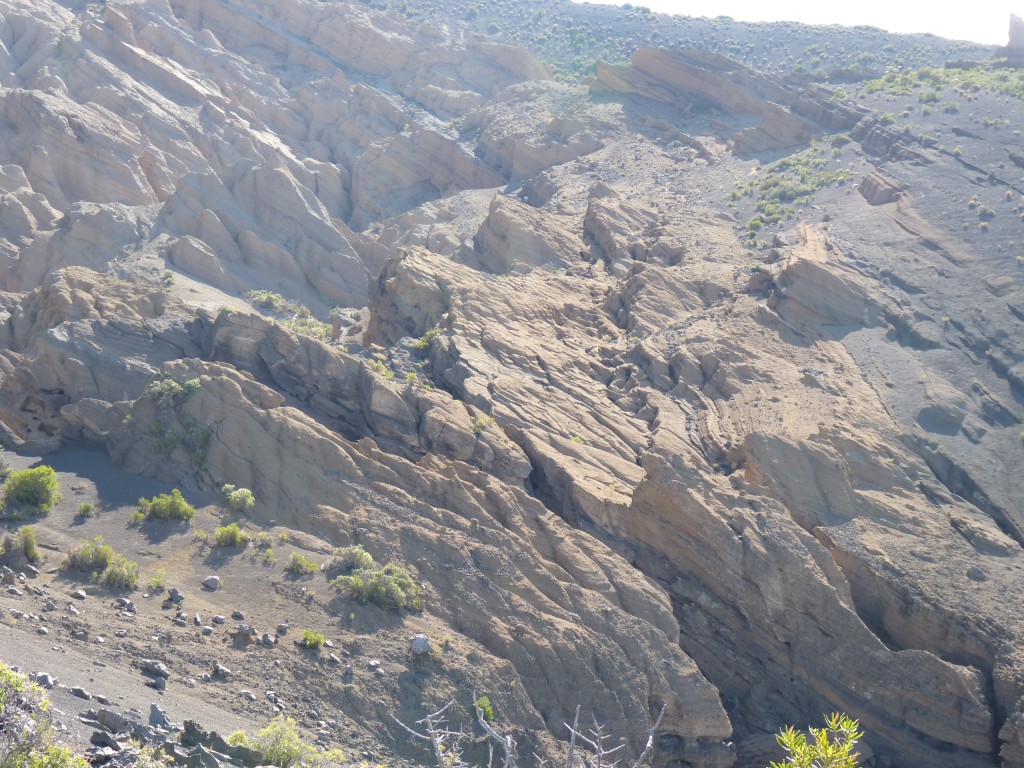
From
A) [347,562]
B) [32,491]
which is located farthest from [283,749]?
[32,491]

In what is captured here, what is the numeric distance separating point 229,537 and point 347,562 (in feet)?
8.93

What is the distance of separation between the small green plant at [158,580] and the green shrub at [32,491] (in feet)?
12.5

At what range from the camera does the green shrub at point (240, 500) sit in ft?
89.6

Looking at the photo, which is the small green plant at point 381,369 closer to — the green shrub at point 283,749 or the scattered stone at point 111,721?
the green shrub at point 283,749

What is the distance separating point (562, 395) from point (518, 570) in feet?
32.4

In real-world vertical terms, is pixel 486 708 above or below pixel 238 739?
below

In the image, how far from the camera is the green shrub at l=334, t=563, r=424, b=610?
25.1 metres

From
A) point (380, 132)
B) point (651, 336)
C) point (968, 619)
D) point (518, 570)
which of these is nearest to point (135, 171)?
point (380, 132)

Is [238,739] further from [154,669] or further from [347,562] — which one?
[347,562]

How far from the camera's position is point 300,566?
2556 centimetres

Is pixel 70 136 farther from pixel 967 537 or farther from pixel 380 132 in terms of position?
pixel 967 537

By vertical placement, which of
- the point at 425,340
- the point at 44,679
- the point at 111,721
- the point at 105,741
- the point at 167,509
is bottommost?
the point at 167,509

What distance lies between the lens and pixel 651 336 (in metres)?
41.0

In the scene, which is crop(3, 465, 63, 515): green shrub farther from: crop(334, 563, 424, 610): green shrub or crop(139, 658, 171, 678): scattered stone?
crop(334, 563, 424, 610): green shrub
